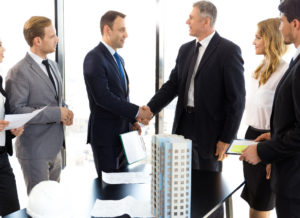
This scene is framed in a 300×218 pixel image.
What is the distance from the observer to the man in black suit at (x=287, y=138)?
52.4 inches

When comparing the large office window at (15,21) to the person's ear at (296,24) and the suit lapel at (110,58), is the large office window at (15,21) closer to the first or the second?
the suit lapel at (110,58)

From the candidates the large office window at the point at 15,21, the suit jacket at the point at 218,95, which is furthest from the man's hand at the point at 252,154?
the large office window at the point at 15,21

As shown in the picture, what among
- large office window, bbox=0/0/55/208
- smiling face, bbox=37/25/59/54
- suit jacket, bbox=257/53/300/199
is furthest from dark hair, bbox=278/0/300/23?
large office window, bbox=0/0/55/208

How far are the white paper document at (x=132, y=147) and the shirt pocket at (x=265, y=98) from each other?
3.36 feet

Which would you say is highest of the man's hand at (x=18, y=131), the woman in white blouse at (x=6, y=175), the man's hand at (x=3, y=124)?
the man's hand at (x=3, y=124)

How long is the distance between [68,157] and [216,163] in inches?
100

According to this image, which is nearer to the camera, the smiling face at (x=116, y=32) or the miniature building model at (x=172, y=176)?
the miniature building model at (x=172, y=176)

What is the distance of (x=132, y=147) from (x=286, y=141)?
1.06 meters

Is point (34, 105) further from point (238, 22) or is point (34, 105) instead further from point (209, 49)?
point (238, 22)

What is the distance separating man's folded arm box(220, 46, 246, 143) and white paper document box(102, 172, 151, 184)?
0.73 metres

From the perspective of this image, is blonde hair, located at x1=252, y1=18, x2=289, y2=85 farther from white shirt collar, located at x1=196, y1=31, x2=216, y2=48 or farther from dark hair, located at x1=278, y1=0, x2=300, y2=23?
dark hair, located at x1=278, y1=0, x2=300, y2=23

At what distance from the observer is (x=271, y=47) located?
227cm

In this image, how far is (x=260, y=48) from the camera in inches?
92.9

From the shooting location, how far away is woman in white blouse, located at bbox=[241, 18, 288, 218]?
213cm
